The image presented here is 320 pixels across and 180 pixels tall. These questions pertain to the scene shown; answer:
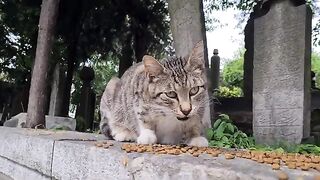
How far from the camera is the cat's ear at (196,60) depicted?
98.7 inches

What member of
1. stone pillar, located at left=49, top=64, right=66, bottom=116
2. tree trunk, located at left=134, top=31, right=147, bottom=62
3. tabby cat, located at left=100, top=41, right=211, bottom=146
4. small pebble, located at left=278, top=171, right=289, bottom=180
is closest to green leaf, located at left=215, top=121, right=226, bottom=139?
tabby cat, located at left=100, top=41, right=211, bottom=146

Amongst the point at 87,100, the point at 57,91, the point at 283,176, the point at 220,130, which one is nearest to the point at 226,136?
the point at 220,130

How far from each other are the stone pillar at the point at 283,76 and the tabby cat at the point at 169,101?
9.55 feet

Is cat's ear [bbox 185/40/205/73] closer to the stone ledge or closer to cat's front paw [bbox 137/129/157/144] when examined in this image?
cat's front paw [bbox 137/129/157/144]

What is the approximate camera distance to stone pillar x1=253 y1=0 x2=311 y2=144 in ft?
17.0

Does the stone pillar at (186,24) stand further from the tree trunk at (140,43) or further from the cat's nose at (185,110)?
the tree trunk at (140,43)

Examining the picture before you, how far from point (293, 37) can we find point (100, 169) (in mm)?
4076

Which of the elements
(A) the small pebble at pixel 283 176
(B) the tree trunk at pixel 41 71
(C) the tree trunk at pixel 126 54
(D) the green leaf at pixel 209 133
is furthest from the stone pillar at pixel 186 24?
(C) the tree trunk at pixel 126 54

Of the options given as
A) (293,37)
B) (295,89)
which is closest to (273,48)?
(293,37)

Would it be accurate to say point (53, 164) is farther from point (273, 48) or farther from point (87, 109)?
point (87, 109)

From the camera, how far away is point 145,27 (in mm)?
14086

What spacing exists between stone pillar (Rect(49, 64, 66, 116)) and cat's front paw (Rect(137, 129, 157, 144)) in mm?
10139

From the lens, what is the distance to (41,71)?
6.02 meters

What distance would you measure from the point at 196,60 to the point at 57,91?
11.7 m
